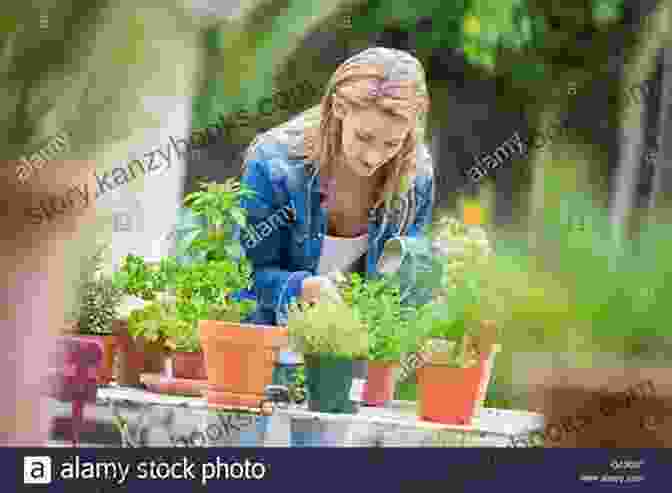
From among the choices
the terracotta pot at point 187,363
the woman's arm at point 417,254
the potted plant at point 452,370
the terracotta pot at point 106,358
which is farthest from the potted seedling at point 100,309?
the potted plant at point 452,370

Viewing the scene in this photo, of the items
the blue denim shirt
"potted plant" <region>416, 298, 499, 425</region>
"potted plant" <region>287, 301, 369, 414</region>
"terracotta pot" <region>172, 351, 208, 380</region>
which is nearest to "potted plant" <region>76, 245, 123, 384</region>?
"terracotta pot" <region>172, 351, 208, 380</region>

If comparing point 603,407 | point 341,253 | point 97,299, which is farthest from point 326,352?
point 603,407

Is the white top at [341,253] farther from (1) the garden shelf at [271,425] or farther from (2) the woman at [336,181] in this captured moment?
(1) the garden shelf at [271,425]

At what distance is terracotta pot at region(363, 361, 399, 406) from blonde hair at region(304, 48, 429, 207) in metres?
0.44

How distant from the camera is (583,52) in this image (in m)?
4.09

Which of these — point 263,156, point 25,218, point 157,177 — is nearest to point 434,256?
point 263,156

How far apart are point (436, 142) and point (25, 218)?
3.72 ft

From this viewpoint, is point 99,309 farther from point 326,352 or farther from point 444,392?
point 444,392

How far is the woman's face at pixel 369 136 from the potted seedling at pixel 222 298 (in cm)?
31

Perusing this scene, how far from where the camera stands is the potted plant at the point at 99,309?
145 inches

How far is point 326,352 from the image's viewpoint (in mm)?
3799

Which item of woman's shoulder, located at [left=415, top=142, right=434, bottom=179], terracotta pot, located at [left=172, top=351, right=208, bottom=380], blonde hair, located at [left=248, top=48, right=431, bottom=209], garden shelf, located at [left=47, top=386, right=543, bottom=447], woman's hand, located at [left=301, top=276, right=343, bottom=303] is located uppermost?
blonde hair, located at [left=248, top=48, right=431, bottom=209]

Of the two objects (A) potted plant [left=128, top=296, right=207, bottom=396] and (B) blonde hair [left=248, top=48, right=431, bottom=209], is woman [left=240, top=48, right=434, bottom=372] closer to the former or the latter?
(B) blonde hair [left=248, top=48, right=431, bottom=209]

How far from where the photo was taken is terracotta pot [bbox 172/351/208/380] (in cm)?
376
